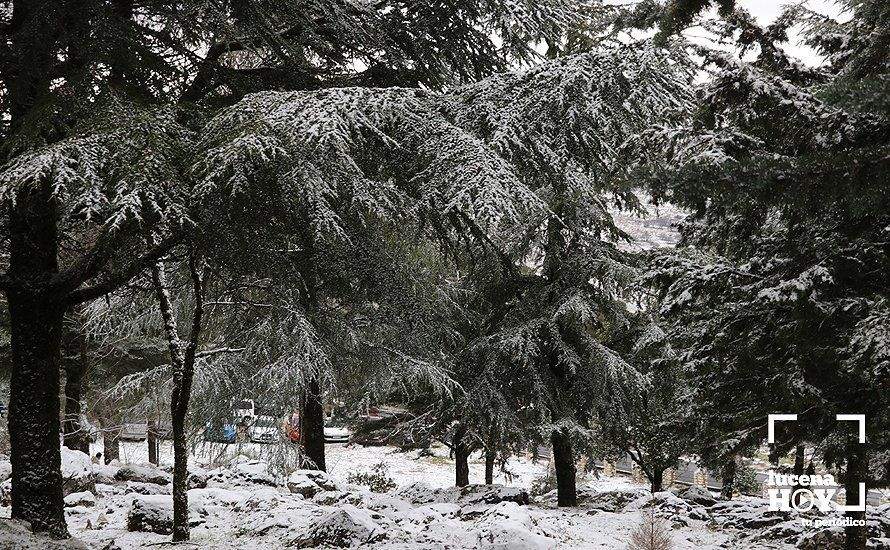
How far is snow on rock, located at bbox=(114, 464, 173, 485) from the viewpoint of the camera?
1127 centimetres

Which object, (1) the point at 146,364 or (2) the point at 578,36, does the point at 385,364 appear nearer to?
(2) the point at 578,36

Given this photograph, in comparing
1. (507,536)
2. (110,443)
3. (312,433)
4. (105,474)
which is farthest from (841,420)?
(110,443)

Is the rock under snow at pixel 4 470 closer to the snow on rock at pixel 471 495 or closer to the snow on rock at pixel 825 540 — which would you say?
the snow on rock at pixel 471 495

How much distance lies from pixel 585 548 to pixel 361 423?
24.7 ft

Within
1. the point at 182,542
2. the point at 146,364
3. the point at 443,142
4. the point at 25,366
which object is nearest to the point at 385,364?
the point at 182,542

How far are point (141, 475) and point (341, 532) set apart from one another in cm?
654

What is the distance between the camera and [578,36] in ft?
19.1

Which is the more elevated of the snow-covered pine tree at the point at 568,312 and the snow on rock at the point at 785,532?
the snow-covered pine tree at the point at 568,312

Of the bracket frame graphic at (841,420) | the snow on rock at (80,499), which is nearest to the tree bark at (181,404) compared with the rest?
the snow on rock at (80,499)

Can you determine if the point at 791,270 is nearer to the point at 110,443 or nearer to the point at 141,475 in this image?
the point at 141,475

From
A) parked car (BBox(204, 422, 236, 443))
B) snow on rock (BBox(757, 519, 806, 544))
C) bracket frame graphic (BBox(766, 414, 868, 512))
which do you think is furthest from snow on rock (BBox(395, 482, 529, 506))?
bracket frame graphic (BBox(766, 414, 868, 512))

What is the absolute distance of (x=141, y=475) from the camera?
11406 millimetres

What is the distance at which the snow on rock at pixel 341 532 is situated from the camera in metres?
6.73

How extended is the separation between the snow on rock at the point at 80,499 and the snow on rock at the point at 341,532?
380 cm
